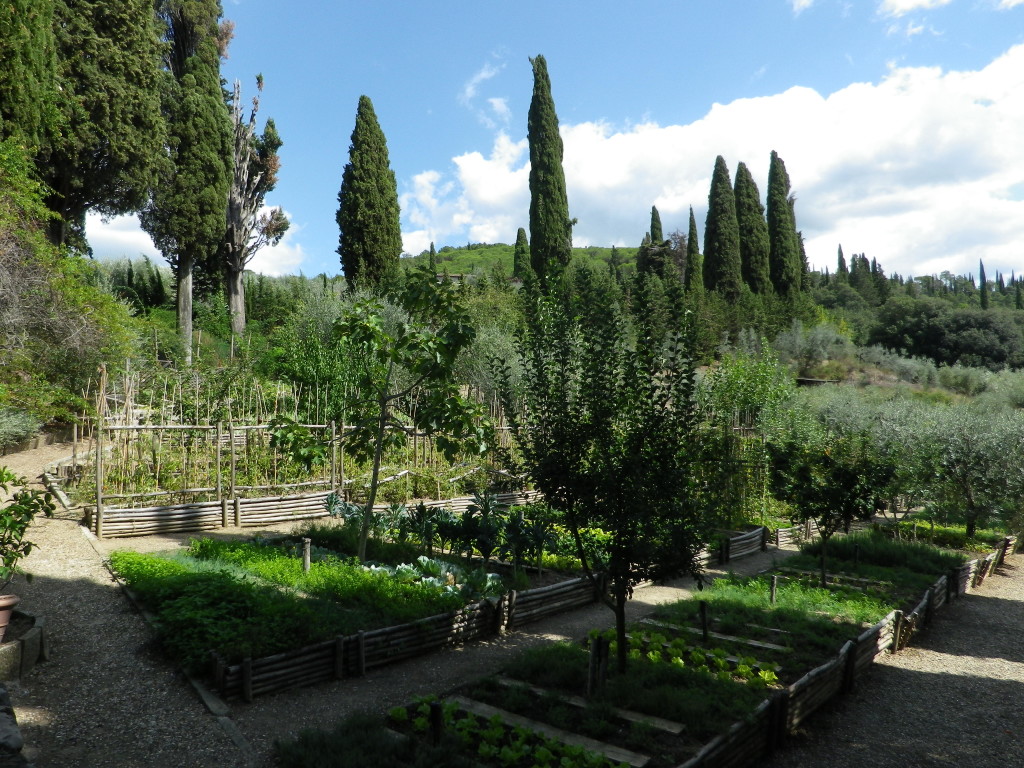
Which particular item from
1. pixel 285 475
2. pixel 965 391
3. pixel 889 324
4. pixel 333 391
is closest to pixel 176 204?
pixel 333 391

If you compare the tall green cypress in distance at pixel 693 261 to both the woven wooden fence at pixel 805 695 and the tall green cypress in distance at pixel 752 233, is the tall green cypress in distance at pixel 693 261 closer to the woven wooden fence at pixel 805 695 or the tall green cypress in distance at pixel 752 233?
the tall green cypress in distance at pixel 752 233

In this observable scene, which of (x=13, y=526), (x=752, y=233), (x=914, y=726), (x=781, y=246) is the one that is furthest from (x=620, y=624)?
(x=781, y=246)

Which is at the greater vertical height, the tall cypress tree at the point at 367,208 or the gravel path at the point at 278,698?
the tall cypress tree at the point at 367,208

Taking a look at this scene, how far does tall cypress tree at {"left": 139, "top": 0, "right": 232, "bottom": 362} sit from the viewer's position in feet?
69.1

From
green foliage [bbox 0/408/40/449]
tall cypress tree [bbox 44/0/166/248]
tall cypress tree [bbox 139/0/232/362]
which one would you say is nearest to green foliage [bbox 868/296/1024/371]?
tall cypress tree [bbox 139/0/232/362]

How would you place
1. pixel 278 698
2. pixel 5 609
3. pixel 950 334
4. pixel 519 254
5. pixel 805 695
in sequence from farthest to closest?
pixel 519 254 → pixel 950 334 → pixel 805 695 → pixel 278 698 → pixel 5 609

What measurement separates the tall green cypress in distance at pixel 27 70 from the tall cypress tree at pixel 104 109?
4.20 ft

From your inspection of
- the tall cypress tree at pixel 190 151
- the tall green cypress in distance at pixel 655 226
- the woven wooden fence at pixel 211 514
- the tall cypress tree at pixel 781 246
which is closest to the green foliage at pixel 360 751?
the woven wooden fence at pixel 211 514

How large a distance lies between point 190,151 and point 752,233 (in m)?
31.7

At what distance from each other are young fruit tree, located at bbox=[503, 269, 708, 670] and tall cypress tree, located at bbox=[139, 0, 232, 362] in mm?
16740

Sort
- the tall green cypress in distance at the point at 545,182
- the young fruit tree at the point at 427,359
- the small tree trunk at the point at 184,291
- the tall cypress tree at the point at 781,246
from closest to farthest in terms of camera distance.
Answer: the young fruit tree at the point at 427,359, the small tree trunk at the point at 184,291, the tall green cypress in distance at the point at 545,182, the tall cypress tree at the point at 781,246

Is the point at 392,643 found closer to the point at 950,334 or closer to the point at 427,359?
the point at 427,359

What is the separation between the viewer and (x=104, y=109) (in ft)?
55.6

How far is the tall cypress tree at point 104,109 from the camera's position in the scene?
649 inches
